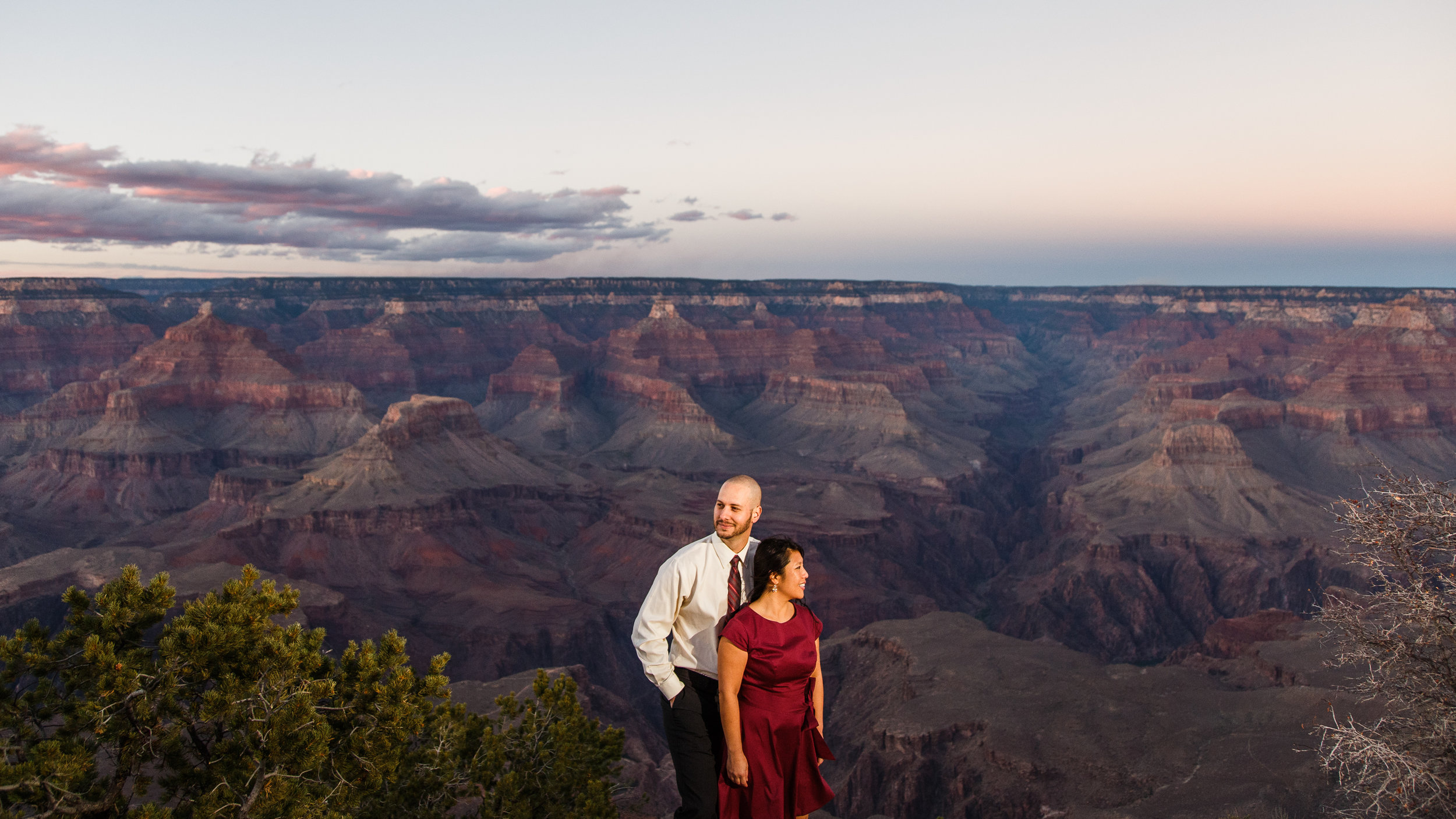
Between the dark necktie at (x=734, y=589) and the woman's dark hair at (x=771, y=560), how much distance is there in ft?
2.17

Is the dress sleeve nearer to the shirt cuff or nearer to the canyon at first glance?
the shirt cuff

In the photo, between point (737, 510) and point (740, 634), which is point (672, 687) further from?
point (737, 510)

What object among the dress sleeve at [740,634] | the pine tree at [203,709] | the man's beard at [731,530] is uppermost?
the man's beard at [731,530]

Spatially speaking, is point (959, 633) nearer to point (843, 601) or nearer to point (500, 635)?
point (843, 601)

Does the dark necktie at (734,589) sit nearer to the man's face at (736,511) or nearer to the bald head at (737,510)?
the bald head at (737,510)

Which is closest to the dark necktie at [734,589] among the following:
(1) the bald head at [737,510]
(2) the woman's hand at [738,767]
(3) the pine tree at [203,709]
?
(1) the bald head at [737,510]

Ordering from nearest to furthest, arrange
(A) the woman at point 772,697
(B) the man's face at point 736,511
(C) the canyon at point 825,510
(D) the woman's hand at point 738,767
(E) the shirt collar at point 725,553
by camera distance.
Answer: (A) the woman at point 772,697
(D) the woman's hand at point 738,767
(B) the man's face at point 736,511
(E) the shirt collar at point 725,553
(C) the canyon at point 825,510

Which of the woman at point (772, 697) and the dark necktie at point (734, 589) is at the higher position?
the dark necktie at point (734, 589)

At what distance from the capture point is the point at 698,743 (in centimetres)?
1191

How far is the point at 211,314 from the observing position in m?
162

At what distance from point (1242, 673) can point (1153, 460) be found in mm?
70747

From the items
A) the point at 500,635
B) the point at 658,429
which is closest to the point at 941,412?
the point at 658,429

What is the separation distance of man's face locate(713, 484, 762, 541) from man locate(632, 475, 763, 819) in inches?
0.4

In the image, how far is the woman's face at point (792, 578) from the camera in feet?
35.9
